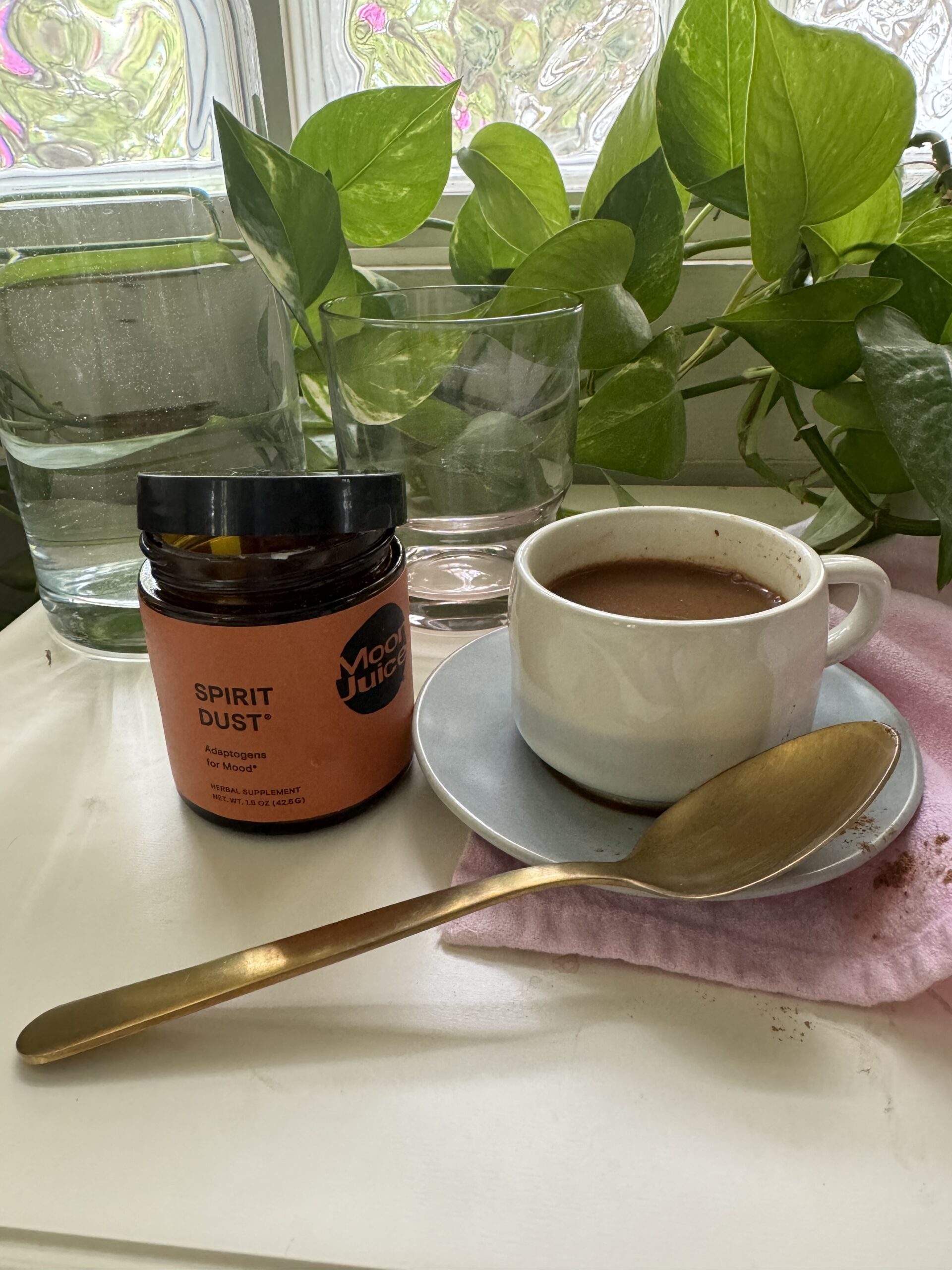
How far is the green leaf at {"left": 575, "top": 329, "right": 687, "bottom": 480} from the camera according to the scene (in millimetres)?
506

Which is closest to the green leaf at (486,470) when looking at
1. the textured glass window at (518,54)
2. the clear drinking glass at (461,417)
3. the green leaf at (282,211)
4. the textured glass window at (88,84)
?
the clear drinking glass at (461,417)

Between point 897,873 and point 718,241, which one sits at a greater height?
point 718,241

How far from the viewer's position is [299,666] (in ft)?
1.14

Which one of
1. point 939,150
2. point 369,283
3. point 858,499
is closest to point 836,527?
Answer: point 858,499

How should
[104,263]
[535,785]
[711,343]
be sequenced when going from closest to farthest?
1. [535,785]
2. [104,263]
3. [711,343]

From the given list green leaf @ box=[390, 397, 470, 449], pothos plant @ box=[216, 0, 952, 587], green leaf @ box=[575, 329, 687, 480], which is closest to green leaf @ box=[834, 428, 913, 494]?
pothos plant @ box=[216, 0, 952, 587]

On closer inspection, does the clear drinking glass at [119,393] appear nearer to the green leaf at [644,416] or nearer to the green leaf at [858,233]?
the green leaf at [644,416]

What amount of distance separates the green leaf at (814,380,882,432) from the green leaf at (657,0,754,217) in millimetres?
111

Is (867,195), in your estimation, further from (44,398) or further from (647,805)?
(44,398)

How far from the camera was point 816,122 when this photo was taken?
1.30ft

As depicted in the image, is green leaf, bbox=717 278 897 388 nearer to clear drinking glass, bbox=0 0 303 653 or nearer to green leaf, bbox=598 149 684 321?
green leaf, bbox=598 149 684 321

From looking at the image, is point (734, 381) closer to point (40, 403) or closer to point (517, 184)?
point (517, 184)

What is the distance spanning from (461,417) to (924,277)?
244 millimetres

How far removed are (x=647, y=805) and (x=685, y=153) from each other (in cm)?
36
